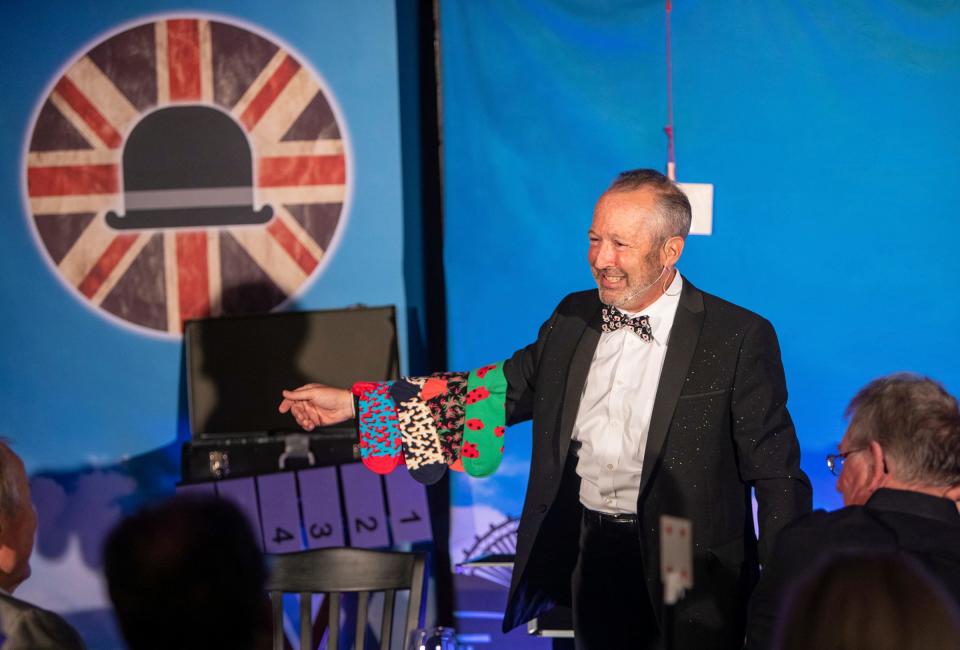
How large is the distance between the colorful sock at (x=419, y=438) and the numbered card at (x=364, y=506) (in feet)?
3.53

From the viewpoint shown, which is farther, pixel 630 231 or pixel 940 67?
pixel 940 67

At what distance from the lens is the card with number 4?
219 cm

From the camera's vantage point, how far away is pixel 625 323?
2572mm

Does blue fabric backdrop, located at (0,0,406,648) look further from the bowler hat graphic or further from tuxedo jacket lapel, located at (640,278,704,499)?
tuxedo jacket lapel, located at (640,278,704,499)

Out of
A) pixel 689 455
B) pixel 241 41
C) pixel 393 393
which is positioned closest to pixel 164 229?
pixel 241 41

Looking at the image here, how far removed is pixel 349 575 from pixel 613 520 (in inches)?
33.3

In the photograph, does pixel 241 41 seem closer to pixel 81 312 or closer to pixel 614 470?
pixel 81 312

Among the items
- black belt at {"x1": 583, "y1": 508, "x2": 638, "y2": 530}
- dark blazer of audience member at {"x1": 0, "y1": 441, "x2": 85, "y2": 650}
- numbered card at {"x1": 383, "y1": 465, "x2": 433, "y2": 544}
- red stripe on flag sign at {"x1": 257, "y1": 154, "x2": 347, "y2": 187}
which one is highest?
red stripe on flag sign at {"x1": 257, "y1": 154, "x2": 347, "y2": 187}

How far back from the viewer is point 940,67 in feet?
11.5

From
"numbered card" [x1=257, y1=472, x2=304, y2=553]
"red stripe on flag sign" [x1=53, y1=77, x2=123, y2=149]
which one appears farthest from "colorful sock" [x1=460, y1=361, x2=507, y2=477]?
"red stripe on flag sign" [x1=53, y1=77, x2=123, y2=149]

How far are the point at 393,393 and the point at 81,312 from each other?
78.2 inches

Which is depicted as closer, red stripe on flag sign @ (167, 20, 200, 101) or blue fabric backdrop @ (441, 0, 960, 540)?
blue fabric backdrop @ (441, 0, 960, 540)

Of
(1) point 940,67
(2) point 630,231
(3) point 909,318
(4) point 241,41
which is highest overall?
(4) point 241,41

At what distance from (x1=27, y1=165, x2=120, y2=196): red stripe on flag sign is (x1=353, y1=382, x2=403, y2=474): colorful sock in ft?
6.27
